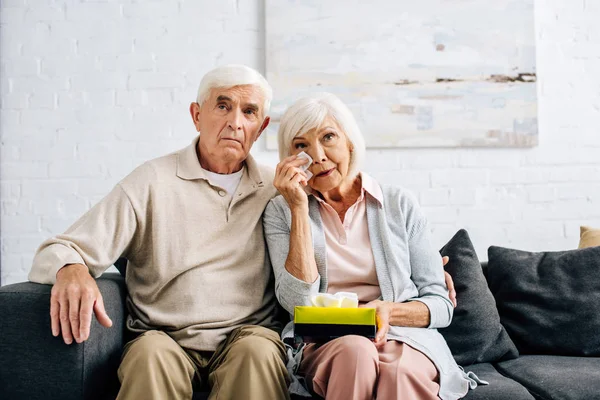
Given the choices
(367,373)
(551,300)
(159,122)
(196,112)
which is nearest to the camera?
(367,373)

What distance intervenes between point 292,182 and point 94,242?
60 cm

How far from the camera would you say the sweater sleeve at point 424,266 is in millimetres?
1914

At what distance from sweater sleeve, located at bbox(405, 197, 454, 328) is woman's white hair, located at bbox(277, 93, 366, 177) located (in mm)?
233

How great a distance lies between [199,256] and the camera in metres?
1.94

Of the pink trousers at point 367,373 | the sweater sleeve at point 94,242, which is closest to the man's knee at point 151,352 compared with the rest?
the sweater sleeve at point 94,242

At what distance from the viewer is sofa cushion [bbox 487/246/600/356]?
222 cm

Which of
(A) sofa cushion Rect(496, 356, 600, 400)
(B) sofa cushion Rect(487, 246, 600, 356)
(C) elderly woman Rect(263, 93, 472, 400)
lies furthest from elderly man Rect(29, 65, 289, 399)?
(B) sofa cushion Rect(487, 246, 600, 356)

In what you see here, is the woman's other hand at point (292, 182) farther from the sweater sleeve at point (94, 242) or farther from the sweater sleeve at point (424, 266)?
the sweater sleeve at point (94, 242)

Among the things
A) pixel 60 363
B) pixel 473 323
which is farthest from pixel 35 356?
Result: pixel 473 323

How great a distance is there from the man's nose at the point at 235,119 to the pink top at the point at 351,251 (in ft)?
1.11

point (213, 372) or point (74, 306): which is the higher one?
point (74, 306)

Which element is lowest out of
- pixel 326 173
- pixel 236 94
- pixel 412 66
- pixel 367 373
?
pixel 367 373

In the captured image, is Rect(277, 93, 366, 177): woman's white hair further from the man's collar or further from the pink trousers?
the pink trousers

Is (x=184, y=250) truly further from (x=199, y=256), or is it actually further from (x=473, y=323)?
(x=473, y=323)
